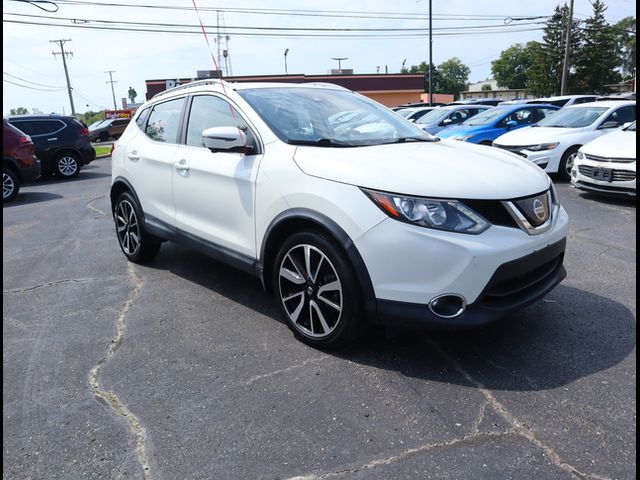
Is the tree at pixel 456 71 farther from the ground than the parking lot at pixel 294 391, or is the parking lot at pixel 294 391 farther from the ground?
the tree at pixel 456 71

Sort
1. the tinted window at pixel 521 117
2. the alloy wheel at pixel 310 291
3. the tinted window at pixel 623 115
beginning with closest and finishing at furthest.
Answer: the alloy wheel at pixel 310 291
the tinted window at pixel 623 115
the tinted window at pixel 521 117

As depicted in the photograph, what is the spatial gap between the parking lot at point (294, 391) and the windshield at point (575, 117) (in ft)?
20.6

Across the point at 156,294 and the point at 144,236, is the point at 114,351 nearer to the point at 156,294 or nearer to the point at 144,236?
the point at 156,294

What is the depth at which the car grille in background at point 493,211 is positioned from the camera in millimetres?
2904

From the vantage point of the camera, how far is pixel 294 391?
2.97 metres

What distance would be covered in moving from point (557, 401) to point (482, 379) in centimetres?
41

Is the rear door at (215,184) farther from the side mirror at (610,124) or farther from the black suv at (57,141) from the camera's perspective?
the black suv at (57,141)

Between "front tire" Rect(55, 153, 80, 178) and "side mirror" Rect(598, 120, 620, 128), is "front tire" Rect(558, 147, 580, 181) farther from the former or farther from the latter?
"front tire" Rect(55, 153, 80, 178)

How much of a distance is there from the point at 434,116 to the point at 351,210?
13489 mm

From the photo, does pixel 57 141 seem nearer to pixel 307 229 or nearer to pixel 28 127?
pixel 28 127

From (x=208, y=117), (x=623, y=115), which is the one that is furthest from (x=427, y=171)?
(x=623, y=115)

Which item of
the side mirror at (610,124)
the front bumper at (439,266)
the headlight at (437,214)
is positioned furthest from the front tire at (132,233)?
the side mirror at (610,124)

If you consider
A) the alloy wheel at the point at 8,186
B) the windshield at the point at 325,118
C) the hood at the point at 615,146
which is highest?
the windshield at the point at 325,118

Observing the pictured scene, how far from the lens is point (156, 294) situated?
4.60 m
